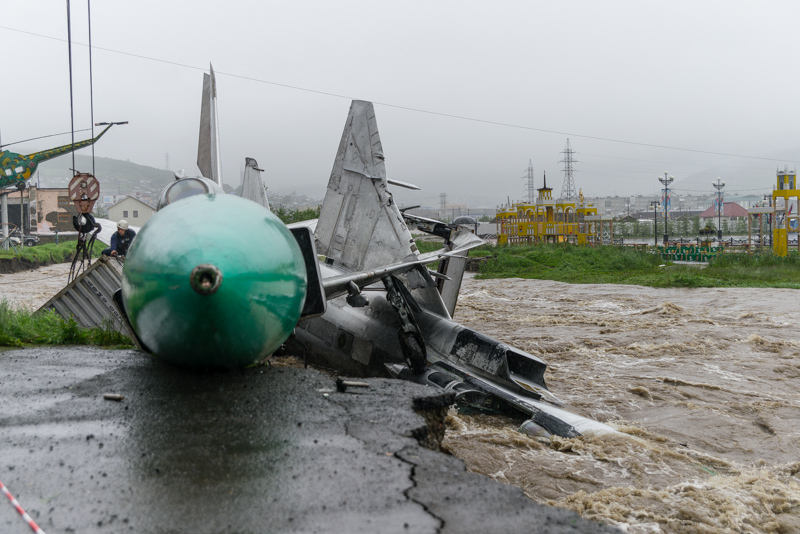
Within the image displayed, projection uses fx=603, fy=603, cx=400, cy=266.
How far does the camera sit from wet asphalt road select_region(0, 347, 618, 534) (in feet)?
10.2

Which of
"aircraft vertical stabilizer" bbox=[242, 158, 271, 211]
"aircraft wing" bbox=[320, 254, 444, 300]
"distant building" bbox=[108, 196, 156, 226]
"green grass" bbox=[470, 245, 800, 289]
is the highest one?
"distant building" bbox=[108, 196, 156, 226]

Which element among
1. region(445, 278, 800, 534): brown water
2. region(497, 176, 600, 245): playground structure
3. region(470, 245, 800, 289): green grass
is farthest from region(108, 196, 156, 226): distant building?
region(445, 278, 800, 534): brown water

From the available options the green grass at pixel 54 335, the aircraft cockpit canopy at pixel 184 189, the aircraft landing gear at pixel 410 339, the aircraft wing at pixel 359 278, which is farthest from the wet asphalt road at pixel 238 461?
the aircraft landing gear at pixel 410 339

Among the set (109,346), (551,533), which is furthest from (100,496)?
(109,346)

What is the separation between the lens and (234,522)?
9.97ft

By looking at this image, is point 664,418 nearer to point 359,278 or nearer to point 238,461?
point 359,278

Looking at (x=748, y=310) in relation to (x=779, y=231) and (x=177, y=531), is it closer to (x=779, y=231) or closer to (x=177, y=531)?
(x=779, y=231)

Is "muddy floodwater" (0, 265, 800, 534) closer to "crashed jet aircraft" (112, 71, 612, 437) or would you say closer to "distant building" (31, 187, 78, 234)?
"crashed jet aircraft" (112, 71, 612, 437)

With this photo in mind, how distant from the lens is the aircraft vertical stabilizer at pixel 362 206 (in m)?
10.6

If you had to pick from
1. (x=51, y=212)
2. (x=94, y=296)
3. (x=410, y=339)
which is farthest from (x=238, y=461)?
(x=51, y=212)

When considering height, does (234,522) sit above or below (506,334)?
above

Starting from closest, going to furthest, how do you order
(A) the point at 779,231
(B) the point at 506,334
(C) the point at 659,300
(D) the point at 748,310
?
(B) the point at 506,334 → (D) the point at 748,310 → (C) the point at 659,300 → (A) the point at 779,231

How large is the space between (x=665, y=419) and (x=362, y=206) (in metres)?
6.31

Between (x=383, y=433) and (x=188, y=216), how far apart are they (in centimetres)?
208
